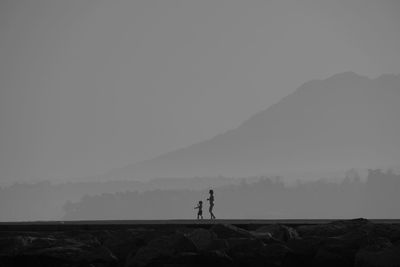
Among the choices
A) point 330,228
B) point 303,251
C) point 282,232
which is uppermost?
point 330,228

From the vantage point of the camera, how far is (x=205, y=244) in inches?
785

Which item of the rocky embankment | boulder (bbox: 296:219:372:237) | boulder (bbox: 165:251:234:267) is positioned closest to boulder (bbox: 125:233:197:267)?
the rocky embankment

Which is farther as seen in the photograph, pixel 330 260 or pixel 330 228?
pixel 330 228

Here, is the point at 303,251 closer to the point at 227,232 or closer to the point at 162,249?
the point at 227,232

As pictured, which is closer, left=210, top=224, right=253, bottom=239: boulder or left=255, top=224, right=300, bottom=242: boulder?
left=255, top=224, right=300, bottom=242: boulder

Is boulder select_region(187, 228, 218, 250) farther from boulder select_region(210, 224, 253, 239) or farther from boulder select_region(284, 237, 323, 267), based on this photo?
boulder select_region(284, 237, 323, 267)

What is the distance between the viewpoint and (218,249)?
19375mm

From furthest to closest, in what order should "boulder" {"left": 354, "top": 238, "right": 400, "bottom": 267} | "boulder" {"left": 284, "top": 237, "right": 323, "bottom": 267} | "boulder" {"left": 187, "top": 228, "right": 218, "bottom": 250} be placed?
"boulder" {"left": 187, "top": 228, "right": 218, "bottom": 250} → "boulder" {"left": 284, "top": 237, "right": 323, "bottom": 267} → "boulder" {"left": 354, "top": 238, "right": 400, "bottom": 267}

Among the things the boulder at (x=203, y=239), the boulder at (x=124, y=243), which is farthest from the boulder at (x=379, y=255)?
the boulder at (x=124, y=243)

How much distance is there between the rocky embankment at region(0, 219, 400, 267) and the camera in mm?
18812

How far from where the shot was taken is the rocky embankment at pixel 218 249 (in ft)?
61.7

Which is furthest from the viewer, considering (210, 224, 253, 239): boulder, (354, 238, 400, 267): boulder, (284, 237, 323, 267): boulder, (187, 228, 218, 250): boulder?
(210, 224, 253, 239): boulder

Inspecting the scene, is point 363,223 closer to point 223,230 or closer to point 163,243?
point 223,230

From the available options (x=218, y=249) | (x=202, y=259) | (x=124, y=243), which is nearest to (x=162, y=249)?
(x=202, y=259)
